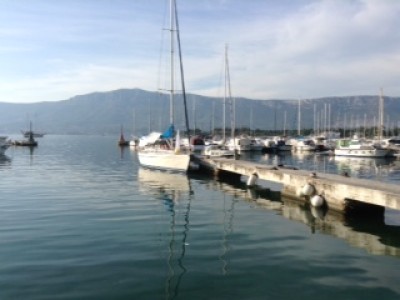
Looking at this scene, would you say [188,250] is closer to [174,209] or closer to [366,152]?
[174,209]

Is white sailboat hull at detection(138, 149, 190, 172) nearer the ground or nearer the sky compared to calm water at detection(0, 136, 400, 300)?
nearer the sky

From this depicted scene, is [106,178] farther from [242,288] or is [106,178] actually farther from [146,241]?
[242,288]

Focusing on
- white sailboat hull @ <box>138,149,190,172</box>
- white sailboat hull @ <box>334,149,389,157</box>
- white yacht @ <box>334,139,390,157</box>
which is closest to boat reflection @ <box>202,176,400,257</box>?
white sailboat hull @ <box>138,149,190,172</box>

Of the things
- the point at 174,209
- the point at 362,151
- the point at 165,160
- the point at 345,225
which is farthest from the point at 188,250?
the point at 362,151

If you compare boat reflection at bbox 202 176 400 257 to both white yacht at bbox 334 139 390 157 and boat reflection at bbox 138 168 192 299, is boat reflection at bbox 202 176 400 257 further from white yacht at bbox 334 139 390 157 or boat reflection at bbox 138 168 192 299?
white yacht at bbox 334 139 390 157

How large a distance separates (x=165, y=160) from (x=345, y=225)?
23.3 m

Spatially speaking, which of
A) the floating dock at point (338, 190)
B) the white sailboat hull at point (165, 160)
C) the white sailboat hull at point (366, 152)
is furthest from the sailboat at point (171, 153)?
the white sailboat hull at point (366, 152)

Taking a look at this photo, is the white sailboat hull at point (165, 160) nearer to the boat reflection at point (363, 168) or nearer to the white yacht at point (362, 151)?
the boat reflection at point (363, 168)

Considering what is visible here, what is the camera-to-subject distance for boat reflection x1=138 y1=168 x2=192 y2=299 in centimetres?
1114

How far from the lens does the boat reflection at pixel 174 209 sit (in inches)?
439

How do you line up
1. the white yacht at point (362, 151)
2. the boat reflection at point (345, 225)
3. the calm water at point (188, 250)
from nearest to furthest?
the calm water at point (188, 250), the boat reflection at point (345, 225), the white yacht at point (362, 151)

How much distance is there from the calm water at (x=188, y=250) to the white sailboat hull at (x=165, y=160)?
1341cm

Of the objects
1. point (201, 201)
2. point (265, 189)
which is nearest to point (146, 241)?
point (201, 201)

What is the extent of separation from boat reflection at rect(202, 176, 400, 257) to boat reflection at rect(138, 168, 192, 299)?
157 inches
